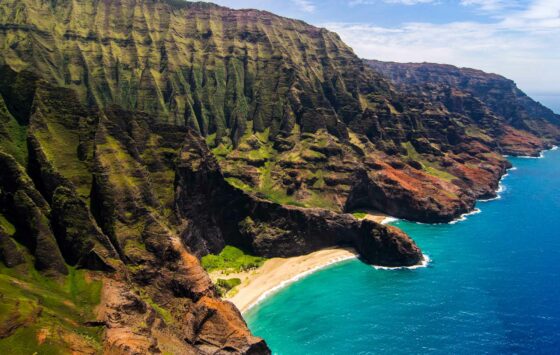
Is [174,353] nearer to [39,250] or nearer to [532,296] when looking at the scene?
[39,250]

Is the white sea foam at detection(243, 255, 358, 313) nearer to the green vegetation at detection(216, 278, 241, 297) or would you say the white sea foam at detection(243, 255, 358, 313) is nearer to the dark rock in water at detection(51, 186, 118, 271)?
the green vegetation at detection(216, 278, 241, 297)

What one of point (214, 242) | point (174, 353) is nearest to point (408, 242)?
point (214, 242)

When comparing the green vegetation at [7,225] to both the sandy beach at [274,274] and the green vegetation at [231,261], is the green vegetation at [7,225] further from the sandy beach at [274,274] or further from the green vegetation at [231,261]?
the green vegetation at [231,261]

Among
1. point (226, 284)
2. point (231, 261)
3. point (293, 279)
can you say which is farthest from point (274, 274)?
point (226, 284)

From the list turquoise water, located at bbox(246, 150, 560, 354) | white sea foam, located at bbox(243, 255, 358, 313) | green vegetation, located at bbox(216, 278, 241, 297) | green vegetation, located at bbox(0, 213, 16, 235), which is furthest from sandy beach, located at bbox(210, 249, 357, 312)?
green vegetation, located at bbox(0, 213, 16, 235)

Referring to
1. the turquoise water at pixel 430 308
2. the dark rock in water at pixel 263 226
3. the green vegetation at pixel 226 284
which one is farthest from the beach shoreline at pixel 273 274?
the dark rock in water at pixel 263 226

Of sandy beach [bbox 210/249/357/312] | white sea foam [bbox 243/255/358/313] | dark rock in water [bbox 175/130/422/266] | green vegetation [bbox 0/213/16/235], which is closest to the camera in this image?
green vegetation [bbox 0/213/16/235]
